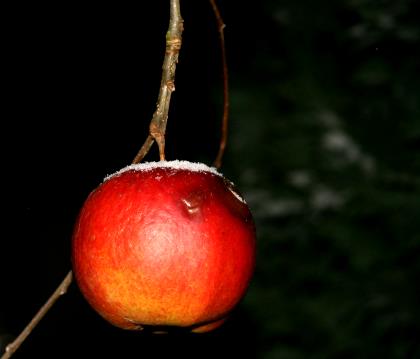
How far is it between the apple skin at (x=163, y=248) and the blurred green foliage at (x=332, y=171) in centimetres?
106

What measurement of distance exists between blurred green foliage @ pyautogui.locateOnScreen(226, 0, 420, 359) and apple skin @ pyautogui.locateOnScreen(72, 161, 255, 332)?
1056 mm

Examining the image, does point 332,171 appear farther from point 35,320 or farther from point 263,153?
point 35,320

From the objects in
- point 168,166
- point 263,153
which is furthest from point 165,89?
point 263,153

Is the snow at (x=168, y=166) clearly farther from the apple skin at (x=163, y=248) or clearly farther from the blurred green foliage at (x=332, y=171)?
the blurred green foliage at (x=332, y=171)

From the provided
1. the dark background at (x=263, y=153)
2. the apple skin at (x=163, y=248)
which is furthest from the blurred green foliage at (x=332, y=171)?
the apple skin at (x=163, y=248)

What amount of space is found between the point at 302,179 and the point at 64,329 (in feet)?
2.52

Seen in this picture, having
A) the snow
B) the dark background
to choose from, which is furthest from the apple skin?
the dark background

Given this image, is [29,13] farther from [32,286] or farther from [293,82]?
[293,82]

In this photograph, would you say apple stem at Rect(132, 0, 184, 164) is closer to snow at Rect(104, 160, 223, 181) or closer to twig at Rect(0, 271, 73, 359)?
snow at Rect(104, 160, 223, 181)

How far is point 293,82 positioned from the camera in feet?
6.84

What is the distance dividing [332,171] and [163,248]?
1416 mm

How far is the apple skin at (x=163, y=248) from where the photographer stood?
0.58 metres

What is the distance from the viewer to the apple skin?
1.90ft

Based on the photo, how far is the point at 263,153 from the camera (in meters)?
2.19
